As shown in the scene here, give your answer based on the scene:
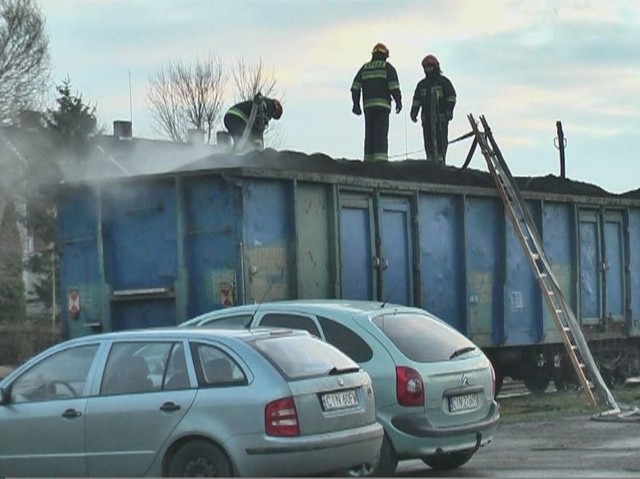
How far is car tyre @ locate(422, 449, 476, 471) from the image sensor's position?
41.7 feet

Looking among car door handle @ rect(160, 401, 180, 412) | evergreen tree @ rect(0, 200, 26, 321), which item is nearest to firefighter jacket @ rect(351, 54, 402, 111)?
car door handle @ rect(160, 401, 180, 412)

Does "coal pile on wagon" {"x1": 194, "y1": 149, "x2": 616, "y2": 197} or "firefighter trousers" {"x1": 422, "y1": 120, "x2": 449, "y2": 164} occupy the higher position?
"firefighter trousers" {"x1": 422, "y1": 120, "x2": 449, "y2": 164}

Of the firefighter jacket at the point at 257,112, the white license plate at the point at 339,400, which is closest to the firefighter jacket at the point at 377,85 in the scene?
the firefighter jacket at the point at 257,112

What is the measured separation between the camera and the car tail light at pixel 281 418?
32.8ft

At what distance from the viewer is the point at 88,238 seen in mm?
17266

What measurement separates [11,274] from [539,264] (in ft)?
105

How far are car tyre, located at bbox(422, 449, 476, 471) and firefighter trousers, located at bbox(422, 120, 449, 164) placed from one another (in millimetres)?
10577

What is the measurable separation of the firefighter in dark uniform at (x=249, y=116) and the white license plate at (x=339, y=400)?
403 inches

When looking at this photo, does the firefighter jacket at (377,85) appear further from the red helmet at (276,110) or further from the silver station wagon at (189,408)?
the silver station wagon at (189,408)

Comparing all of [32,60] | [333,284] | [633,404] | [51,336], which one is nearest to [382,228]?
[333,284]

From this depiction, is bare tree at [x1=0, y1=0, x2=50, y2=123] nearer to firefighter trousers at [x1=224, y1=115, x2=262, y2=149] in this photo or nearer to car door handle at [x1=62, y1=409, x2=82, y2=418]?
firefighter trousers at [x1=224, y1=115, x2=262, y2=149]

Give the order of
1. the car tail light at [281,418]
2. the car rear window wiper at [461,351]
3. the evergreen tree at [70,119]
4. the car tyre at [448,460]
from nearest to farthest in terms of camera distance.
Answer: the car tail light at [281,418] < the car rear window wiper at [461,351] < the car tyre at [448,460] < the evergreen tree at [70,119]

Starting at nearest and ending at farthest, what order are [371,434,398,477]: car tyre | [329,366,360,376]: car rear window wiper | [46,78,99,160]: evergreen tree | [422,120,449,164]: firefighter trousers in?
[329,366,360,376]: car rear window wiper
[371,434,398,477]: car tyre
[422,120,449,164]: firefighter trousers
[46,78,99,160]: evergreen tree

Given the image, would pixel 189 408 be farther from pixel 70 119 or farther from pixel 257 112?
pixel 70 119
